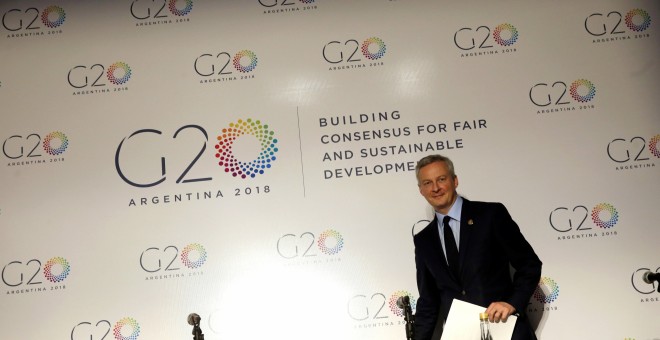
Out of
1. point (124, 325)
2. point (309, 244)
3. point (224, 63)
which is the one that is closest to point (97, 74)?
point (224, 63)

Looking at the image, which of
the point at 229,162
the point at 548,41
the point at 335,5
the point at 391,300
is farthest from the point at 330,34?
the point at 391,300

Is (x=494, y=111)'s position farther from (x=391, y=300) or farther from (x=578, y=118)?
(x=391, y=300)

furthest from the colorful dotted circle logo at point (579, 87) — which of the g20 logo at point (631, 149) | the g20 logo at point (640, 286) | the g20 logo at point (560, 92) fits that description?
the g20 logo at point (640, 286)

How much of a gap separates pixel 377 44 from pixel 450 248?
1560 millimetres

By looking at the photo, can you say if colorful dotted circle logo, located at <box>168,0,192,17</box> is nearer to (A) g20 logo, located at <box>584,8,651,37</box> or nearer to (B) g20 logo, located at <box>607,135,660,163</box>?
(A) g20 logo, located at <box>584,8,651,37</box>

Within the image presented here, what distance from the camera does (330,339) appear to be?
13.7 feet

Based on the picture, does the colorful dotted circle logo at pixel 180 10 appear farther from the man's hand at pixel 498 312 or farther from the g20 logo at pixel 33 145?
the man's hand at pixel 498 312

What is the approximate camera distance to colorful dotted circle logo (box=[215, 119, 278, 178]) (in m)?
4.39

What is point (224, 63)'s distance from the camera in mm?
4535

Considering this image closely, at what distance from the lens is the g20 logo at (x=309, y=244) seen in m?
4.28

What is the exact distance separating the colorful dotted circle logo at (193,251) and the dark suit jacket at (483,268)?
4.56 feet

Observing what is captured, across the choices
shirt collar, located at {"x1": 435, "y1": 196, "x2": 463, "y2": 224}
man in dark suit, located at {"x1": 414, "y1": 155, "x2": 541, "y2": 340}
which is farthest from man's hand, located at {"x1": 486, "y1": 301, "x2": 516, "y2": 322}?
shirt collar, located at {"x1": 435, "y1": 196, "x2": 463, "y2": 224}

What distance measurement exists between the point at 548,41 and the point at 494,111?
23.2 inches

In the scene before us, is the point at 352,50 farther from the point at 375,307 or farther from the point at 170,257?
the point at 170,257
